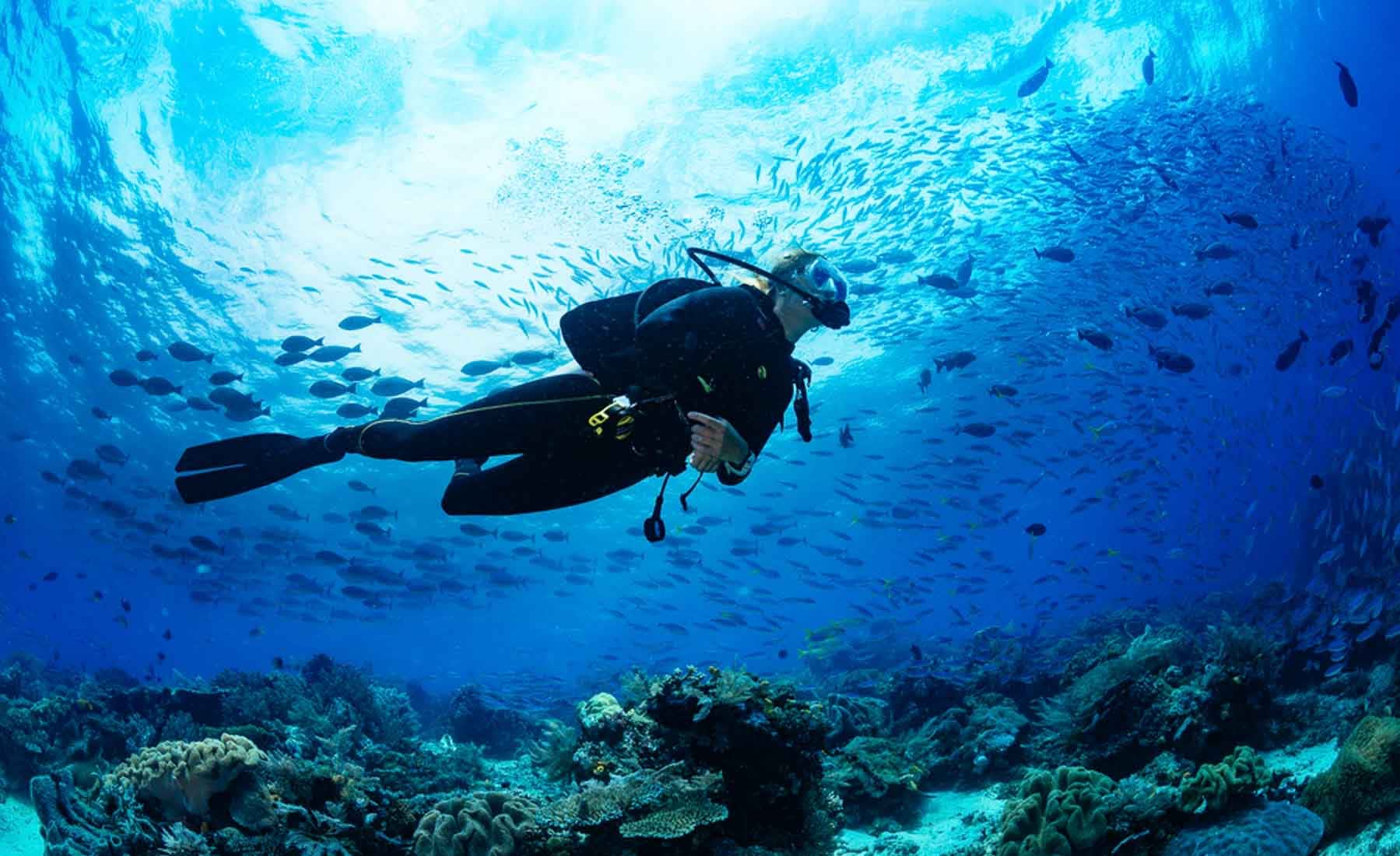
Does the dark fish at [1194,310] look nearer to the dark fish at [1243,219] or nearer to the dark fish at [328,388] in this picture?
the dark fish at [1243,219]

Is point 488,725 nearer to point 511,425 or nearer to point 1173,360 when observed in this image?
point 511,425

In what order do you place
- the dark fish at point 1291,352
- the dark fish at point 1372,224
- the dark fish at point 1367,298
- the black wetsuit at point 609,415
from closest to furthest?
the black wetsuit at point 609,415, the dark fish at point 1372,224, the dark fish at point 1367,298, the dark fish at point 1291,352

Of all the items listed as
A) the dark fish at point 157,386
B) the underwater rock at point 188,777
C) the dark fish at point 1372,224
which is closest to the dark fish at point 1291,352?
the dark fish at point 1372,224

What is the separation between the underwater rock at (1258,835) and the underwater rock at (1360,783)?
597 mm

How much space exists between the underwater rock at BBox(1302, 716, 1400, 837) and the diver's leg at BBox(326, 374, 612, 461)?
554 centimetres

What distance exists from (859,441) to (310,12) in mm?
27113

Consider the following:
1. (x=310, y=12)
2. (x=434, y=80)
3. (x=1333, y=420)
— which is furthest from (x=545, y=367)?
(x=1333, y=420)

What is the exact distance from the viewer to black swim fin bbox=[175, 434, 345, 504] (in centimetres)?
417

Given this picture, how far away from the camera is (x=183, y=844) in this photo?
3787 millimetres

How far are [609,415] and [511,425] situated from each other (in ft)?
2.61

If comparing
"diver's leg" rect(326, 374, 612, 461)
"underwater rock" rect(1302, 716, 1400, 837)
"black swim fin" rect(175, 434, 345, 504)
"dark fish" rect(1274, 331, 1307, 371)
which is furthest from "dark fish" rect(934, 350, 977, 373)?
"black swim fin" rect(175, 434, 345, 504)

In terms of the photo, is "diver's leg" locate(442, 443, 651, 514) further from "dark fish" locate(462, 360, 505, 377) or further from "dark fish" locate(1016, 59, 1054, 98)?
"dark fish" locate(1016, 59, 1054, 98)

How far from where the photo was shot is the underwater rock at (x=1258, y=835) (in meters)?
3.63

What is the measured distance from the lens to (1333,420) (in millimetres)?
35969
